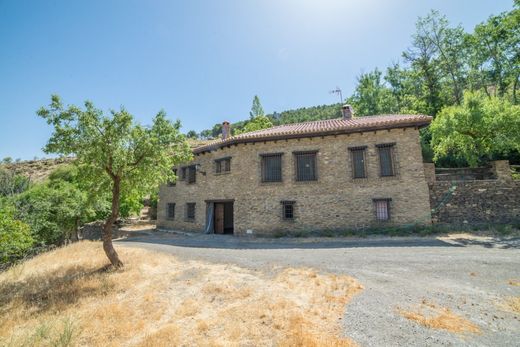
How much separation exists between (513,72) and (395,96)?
42.8 ft

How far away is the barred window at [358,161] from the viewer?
14.9m

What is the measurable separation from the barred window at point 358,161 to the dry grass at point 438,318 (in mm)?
10438

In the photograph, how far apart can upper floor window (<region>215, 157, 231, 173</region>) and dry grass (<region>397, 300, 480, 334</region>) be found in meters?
13.9

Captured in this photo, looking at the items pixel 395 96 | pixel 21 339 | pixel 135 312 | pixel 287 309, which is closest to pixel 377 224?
pixel 287 309

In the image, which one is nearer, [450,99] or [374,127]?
[374,127]

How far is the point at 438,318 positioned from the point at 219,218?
15286mm

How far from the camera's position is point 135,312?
577 centimetres

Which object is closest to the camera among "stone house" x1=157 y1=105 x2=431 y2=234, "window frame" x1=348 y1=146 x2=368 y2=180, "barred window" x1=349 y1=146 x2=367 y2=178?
"stone house" x1=157 y1=105 x2=431 y2=234

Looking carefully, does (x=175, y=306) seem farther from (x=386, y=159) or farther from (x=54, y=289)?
(x=386, y=159)

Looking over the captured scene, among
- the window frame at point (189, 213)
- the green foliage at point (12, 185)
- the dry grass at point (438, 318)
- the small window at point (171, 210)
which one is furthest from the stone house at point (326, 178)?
the green foliage at point (12, 185)

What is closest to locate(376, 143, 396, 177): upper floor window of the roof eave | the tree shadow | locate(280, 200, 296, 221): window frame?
the roof eave

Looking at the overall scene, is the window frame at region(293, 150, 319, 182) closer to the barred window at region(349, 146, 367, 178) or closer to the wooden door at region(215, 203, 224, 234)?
the barred window at region(349, 146, 367, 178)

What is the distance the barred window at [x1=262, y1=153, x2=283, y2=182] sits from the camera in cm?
1617

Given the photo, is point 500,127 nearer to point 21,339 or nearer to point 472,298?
point 472,298
